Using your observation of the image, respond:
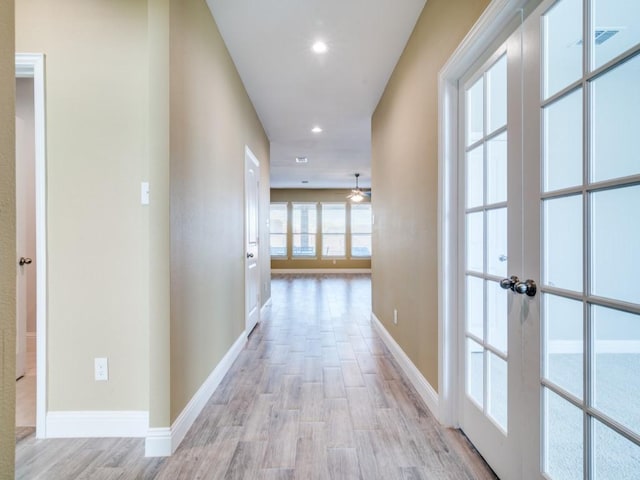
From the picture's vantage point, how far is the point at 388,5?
226 cm

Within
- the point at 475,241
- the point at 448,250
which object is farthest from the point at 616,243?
the point at 448,250

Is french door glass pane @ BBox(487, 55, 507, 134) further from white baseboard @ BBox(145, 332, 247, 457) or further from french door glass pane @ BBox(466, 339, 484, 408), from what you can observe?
white baseboard @ BBox(145, 332, 247, 457)

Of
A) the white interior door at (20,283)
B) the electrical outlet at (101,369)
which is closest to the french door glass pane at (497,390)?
the electrical outlet at (101,369)

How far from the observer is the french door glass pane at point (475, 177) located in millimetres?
1694

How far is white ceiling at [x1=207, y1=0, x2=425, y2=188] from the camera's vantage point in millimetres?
2322

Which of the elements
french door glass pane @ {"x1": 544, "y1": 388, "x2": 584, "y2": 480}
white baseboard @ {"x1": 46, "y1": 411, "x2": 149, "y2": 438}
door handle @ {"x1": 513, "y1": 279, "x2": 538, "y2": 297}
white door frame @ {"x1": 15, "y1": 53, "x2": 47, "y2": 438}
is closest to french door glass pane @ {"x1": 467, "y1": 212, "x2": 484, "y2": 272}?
door handle @ {"x1": 513, "y1": 279, "x2": 538, "y2": 297}

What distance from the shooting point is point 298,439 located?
1831 mm

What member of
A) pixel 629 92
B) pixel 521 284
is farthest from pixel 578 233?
pixel 629 92

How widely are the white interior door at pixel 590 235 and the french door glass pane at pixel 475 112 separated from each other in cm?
47

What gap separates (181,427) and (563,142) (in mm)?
2231

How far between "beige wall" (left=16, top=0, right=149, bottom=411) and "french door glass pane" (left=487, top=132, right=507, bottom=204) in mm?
1865

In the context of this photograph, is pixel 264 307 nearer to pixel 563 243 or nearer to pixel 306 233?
pixel 563 243

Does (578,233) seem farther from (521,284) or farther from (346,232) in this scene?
(346,232)

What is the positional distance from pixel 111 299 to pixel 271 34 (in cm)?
228
